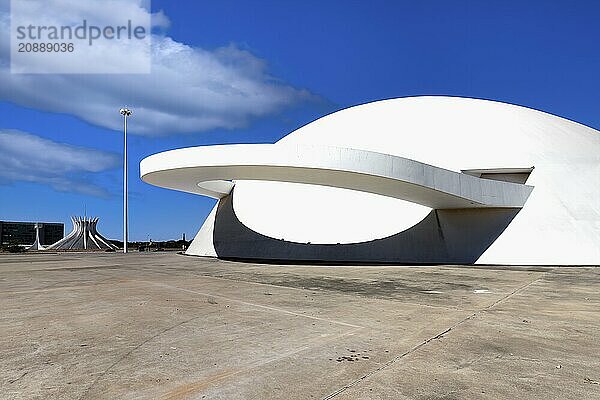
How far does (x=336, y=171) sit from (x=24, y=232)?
334ft

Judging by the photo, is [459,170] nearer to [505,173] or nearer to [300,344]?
[505,173]

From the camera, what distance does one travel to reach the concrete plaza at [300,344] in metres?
3.84

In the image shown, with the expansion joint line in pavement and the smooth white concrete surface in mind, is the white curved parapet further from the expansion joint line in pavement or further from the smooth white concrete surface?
the expansion joint line in pavement

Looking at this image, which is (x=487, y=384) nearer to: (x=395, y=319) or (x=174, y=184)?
(x=395, y=319)

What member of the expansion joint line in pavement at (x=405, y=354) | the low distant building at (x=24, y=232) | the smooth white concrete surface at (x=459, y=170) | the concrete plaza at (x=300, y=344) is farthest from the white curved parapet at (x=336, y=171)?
the low distant building at (x=24, y=232)

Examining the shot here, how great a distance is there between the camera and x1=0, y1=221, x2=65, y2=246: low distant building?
85312 mm

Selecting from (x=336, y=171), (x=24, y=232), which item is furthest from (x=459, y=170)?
(x=24, y=232)

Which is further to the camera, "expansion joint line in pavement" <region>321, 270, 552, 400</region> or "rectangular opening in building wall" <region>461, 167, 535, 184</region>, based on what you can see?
"rectangular opening in building wall" <region>461, 167, 535, 184</region>

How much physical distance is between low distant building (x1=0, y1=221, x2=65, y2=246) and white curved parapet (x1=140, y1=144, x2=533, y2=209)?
260ft

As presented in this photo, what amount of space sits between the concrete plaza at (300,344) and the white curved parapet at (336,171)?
6.72 metres

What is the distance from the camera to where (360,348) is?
16.9ft

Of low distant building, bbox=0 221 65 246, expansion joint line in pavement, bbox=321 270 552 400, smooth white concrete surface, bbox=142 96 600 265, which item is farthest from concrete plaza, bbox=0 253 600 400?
low distant building, bbox=0 221 65 246

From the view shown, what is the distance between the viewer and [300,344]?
531 cm

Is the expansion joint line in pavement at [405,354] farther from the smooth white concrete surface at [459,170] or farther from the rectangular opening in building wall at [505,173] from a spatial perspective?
the rectangular opening in building wall at [505,173]
